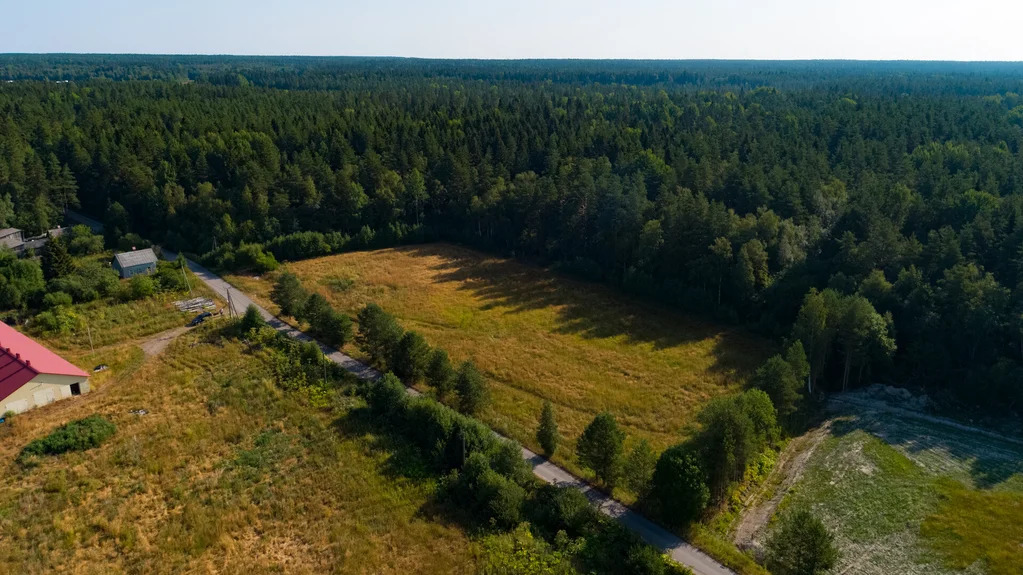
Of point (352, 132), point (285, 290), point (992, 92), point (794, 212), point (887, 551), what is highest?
point (992, 92)

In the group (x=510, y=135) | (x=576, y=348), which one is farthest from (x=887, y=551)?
(x=510, y=135)

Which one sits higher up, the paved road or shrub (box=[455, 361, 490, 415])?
shrub (box=[455, 361, 490, 415])

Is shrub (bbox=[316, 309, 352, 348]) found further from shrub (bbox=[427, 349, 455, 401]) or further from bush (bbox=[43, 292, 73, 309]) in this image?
bush (bbox=[43, 292, 73, 309])

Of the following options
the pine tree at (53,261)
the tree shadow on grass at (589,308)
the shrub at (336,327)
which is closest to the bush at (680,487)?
the tree shadow on grass at (589,308)

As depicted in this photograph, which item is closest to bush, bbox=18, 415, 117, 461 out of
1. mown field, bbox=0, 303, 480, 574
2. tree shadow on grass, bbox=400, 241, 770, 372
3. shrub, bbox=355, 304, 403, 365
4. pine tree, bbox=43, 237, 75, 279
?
mown field, bbox=0, 303, 480, 574

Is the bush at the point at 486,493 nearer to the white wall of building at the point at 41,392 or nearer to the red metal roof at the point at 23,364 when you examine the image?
the white wall of building at the point at 41,392

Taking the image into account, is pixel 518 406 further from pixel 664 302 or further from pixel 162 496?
pixel 664 302

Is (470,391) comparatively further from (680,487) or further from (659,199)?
(659,199)
